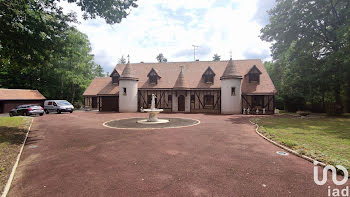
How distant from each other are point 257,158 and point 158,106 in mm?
19496

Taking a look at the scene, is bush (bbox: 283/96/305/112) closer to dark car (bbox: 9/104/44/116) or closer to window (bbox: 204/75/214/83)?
window (bbox: 204/75/214/83)

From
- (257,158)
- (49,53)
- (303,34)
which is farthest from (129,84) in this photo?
(303,34)

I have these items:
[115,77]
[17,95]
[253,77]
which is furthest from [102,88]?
[253,77]

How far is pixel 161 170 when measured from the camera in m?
4.62

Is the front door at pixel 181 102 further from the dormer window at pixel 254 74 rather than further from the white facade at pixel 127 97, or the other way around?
the dormer window at pixel 254 74

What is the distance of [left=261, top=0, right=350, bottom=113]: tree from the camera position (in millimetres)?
17766

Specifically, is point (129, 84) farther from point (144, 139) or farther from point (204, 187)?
point (204, 187)

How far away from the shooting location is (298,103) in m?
24.1

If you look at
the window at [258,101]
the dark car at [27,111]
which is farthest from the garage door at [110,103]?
the window at [258,101]

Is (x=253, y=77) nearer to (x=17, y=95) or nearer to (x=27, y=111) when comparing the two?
(x=27, y=111)

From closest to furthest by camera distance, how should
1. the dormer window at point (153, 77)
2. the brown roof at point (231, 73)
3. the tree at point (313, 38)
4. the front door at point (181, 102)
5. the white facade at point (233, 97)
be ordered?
the tree at point (313, 38) → the brown roof at point (231, 73) → the white facade at point (233, 97) → the front door at point (181, 102) → the dormer window at point (153, 77)

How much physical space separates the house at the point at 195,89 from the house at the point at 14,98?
1184 cm

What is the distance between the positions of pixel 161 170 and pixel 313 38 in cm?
2390

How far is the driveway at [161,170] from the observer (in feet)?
11.9
